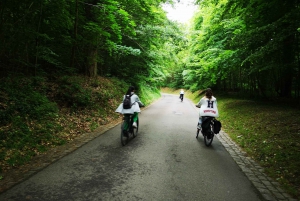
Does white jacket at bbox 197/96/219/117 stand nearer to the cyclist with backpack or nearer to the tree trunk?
the cyclist with backpack

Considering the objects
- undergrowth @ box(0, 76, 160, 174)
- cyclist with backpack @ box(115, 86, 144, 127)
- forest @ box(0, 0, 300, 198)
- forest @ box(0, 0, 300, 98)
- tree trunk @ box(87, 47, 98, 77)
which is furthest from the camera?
tree trunk @ box(87, 47, 98, 77)

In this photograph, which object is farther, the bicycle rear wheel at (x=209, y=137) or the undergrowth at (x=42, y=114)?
the bicycle rear wheel at (x=209, y=137)

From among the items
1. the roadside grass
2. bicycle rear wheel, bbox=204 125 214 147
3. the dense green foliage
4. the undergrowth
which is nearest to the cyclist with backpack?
the undergrowth

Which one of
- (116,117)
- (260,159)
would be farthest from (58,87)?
(260,159)

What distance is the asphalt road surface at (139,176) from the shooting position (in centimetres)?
371

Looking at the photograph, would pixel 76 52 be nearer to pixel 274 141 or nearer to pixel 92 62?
pixel 92 62

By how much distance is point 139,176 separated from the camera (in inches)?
177

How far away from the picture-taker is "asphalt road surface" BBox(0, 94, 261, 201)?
12.2 ft

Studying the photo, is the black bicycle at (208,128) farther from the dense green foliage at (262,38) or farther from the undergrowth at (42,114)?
the undergrowth at (42,114)

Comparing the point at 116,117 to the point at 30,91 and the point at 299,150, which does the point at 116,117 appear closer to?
the point at 30,91

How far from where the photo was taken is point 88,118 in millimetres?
9578

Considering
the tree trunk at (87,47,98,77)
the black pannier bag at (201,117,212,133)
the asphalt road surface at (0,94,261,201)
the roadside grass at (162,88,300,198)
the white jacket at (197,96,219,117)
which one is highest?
the tree trunk at (87,47,98,77)

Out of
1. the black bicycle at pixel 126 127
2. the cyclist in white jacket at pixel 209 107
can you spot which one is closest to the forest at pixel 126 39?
the cyclist in white jacket at pixel 209 107

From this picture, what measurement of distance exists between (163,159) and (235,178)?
1883mm
